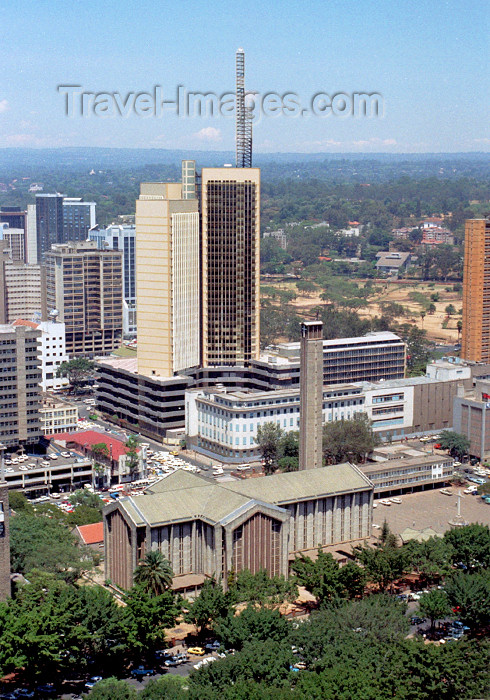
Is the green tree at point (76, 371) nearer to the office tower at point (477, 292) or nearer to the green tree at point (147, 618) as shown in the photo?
the office tower at point (477, 292)

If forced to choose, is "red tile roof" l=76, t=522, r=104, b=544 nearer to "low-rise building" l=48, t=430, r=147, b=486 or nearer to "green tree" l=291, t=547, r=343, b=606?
"low-rise building" l=48, t=430, r=147, b=486

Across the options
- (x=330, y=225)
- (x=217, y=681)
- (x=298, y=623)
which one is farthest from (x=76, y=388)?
(x=330, y=225)

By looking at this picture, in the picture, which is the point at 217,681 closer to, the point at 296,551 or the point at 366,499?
the point at 296,551

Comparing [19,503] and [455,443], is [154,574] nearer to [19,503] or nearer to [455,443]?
[19,503]

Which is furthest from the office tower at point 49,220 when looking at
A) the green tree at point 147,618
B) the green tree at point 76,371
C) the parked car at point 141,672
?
the parked car at point 141,672

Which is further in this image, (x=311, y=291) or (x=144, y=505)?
(x=311, y=291)
